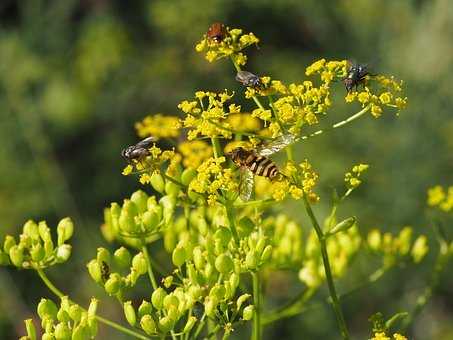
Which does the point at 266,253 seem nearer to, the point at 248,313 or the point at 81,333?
the point at 248,313

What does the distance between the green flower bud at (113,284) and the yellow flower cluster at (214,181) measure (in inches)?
17.4

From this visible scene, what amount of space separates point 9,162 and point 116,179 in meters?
1.34

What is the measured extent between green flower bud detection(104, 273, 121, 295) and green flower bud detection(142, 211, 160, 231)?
28 cm

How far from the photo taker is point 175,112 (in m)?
10.2

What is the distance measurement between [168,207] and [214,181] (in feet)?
1.64

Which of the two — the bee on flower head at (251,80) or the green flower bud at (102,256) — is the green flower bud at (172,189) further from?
the bee on flower head at (251,80)

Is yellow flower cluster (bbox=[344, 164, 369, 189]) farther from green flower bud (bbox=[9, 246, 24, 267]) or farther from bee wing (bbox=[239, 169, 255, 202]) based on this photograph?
green flower bud (bbox=[9, 246, 24, 267])

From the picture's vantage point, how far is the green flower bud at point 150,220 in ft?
9.79

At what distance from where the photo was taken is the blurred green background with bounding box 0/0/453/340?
8.00m

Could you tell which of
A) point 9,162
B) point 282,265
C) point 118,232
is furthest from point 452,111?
point 118,232

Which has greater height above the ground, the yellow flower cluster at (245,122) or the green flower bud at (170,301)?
the yellow flower cluster at (245,122)

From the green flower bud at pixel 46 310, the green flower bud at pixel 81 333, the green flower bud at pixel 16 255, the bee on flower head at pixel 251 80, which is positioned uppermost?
the bee on flower head at pixel 251 80

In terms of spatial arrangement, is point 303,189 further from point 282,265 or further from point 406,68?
point 406,68

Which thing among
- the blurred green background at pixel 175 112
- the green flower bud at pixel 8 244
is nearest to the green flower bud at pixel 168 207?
the green flower bud at pixel 8 244
